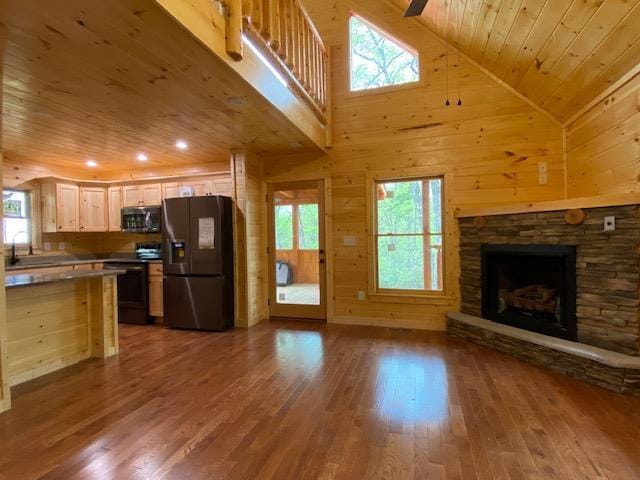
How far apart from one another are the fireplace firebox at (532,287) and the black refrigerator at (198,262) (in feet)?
10.3

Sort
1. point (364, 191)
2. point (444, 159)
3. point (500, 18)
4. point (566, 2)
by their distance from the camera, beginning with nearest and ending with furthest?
A: point (566, 2), point (500, 18), point (444, 159), point (364, 191)

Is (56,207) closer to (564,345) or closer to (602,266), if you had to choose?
(564,345)

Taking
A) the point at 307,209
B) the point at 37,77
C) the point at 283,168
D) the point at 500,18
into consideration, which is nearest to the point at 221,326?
the point at 307,209

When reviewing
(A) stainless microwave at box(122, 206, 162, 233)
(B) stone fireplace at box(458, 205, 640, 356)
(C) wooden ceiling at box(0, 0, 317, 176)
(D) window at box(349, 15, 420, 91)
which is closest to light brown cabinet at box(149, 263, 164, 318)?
(A) stainless microwave at box(122, 206, 162, 233)

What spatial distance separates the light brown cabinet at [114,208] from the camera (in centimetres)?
558

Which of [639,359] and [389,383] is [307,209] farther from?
[639,359]

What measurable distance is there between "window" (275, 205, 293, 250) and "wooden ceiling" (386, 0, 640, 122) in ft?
9.66

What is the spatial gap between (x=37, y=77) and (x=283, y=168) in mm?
2885

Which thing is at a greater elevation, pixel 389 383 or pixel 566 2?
pixel 566 2

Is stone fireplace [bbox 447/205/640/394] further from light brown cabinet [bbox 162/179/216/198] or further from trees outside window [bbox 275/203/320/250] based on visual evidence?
light brown cabinet [bbox 162/179/216/198]

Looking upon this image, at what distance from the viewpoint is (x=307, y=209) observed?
16.1 feet

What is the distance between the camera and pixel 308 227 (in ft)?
16.1

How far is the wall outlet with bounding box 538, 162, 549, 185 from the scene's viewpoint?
3.92 m

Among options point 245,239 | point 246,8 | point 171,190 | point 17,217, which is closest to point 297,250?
point 245,239
